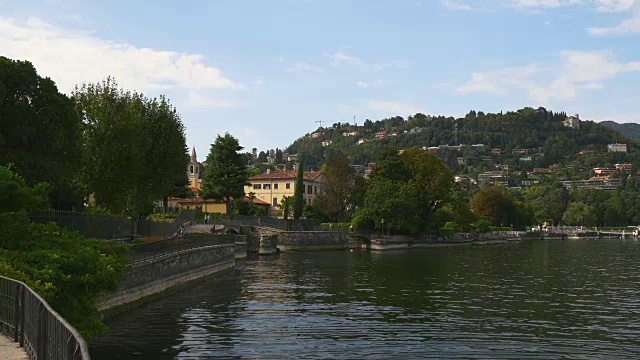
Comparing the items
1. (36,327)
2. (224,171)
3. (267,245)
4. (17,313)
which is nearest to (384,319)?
(17,313)

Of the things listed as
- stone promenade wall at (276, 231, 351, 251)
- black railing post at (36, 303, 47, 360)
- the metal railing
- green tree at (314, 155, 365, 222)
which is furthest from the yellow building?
black railing post at (36, 303, 47, 360)

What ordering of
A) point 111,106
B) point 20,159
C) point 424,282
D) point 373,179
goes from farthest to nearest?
point 373,179
point 111,106
point 424,282
point 20,159

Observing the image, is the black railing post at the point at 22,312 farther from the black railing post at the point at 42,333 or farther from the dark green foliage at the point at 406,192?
the dark green foliage at the point at 406,192

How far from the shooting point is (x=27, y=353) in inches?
498

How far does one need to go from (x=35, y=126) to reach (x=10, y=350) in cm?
3198

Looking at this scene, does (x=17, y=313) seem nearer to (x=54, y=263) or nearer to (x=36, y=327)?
(x=36, y=327)

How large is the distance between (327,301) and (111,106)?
2789 cm

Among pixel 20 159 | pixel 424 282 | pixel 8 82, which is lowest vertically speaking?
pixel 424 282

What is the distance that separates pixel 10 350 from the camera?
13070 mm

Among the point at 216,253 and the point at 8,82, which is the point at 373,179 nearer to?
the point at 216,253

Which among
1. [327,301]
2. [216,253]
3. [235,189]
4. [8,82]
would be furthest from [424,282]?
[235,189]

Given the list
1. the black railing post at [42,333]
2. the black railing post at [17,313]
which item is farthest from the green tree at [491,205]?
the black railing post at [42,333]

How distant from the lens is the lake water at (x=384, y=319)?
2419 centimetres

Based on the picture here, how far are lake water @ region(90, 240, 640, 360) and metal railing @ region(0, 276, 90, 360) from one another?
337 inches
